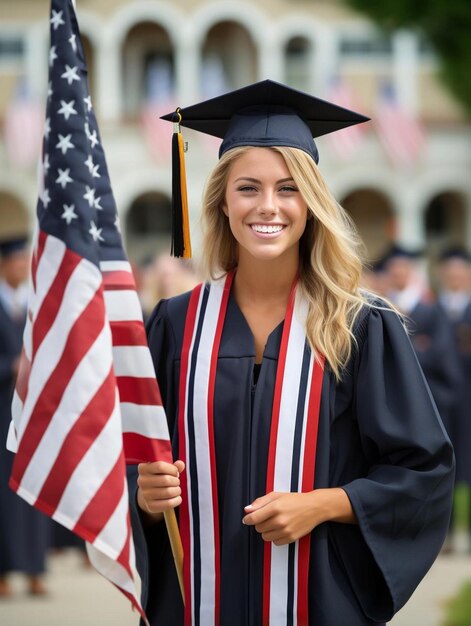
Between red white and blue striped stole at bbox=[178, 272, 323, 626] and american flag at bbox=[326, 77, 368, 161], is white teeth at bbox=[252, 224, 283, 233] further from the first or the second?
american flag at bbox=[326, 77, 368, 161]

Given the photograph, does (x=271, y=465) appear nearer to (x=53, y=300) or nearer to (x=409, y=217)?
(x=53, y=300)

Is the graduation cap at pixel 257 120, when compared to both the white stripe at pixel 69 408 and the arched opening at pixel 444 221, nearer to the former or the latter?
the white stripe at pixel 69 408

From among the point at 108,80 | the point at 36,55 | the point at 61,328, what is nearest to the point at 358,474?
the point at 61,328

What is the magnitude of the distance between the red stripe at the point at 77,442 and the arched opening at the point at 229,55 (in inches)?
1209

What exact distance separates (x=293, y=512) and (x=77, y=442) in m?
0.55

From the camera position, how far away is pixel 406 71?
109 ft

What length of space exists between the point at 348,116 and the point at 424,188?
3033 centimetres

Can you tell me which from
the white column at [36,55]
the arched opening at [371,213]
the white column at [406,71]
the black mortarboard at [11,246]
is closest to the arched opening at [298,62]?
the white column at [406,71]

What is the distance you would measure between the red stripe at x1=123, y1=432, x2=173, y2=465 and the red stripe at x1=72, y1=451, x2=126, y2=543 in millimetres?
130

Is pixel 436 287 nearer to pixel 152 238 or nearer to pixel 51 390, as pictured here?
pixel 152 238

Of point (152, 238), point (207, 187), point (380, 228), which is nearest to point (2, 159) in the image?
point (152, 238)

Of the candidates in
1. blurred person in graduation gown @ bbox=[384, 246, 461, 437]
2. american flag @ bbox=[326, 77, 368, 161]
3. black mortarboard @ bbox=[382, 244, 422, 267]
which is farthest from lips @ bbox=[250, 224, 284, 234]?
american flag @ bbox=[326, 77, 368, 161]

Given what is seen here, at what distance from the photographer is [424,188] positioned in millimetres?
33188

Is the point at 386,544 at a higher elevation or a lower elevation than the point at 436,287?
higher
